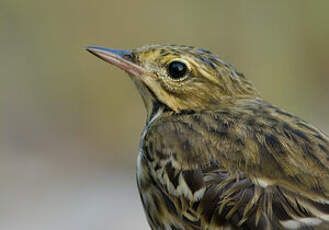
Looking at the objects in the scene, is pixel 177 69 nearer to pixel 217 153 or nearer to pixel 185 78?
pixel 185 78

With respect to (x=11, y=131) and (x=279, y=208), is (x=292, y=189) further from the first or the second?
(x=11, y=131)

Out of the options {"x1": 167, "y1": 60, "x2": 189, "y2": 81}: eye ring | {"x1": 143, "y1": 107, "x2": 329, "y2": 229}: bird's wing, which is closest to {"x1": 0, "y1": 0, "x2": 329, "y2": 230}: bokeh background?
{"x1": 167, "y1": 60, "x2": 189, "y2": 81}: eye ring

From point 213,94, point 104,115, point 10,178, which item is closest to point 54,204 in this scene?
point 10,178

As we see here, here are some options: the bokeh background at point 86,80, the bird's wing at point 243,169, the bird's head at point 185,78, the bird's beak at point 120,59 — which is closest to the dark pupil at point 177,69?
the bird's head at point 185,78

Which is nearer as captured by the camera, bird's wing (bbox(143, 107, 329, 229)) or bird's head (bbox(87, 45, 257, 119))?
bird's wing (bbox(143, 107, 329, 229))

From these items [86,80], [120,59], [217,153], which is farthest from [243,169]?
[86,80]

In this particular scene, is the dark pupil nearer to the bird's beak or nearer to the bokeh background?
the bird's beak
